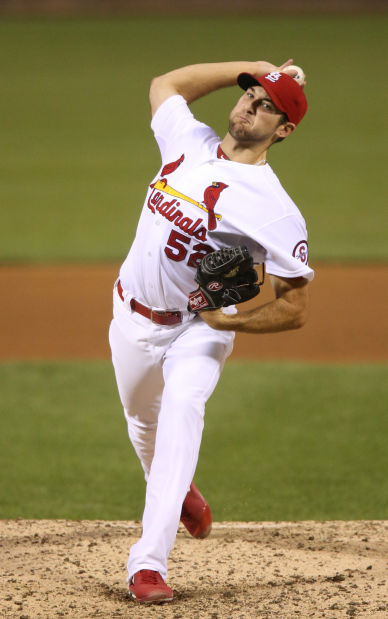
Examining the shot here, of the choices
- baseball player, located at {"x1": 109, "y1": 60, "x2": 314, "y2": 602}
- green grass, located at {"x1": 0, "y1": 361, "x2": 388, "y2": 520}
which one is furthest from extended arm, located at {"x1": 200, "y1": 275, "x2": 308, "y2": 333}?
green grass, located at {"x1": 0, "y1": 361, "x2": 388, "y2": 520}

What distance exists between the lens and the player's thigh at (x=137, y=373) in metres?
3.99

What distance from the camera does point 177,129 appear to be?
4176 millimetres

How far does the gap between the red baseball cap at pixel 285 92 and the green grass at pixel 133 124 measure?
616 centimetres

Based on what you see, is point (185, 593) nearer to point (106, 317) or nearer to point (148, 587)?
point (148, 587)

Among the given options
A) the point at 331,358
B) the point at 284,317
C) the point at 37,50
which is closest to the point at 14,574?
the point at 284,317

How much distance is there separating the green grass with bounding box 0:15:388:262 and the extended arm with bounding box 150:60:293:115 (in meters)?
5.54

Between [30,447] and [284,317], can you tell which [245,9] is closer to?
[30,447]

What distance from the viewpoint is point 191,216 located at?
381 cm

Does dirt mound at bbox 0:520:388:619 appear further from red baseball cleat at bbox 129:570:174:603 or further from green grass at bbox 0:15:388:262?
green grass at bbox 0:15:388:262

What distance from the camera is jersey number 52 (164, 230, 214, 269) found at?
12.6ft

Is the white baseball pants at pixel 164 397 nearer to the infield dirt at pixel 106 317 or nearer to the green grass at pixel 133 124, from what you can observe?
the infield dirt at pixel 106 317

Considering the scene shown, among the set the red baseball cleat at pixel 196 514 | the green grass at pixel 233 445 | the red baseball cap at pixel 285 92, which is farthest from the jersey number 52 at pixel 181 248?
the green grass at pixel 233 445

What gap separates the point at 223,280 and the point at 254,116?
71cm

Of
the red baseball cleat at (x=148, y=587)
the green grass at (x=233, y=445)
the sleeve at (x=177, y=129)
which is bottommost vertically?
the green grass at (x=233, y=445)
